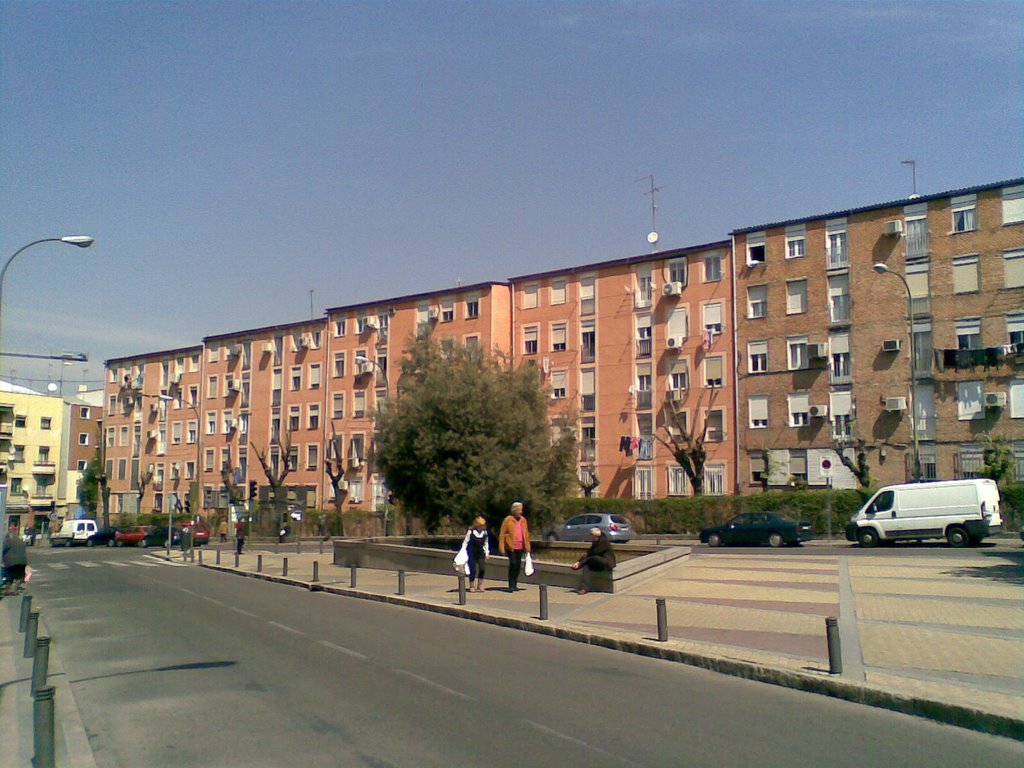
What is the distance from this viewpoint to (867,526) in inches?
1205

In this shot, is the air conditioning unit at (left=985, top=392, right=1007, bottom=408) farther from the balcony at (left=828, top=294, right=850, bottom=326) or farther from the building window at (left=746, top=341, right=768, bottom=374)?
the building window at (left=746, top=341, right=768, bottom=374)

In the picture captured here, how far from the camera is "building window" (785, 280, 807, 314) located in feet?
155

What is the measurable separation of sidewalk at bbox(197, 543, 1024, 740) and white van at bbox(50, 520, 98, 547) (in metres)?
40.2

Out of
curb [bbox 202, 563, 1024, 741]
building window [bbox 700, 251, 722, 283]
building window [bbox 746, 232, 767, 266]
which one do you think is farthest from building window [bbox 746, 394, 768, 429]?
curb [bbox 202, 563, 1024, 741]

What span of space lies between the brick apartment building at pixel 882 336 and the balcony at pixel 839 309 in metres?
0.05

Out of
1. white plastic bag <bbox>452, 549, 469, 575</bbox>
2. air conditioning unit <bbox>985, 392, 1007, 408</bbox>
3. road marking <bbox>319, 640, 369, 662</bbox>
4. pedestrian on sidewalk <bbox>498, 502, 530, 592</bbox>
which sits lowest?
road marking <bbox>319, 640, 369, 662</bbox>

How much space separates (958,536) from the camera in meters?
28.7

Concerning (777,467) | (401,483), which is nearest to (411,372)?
(401,483)

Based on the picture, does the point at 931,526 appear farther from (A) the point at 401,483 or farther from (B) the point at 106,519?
(B) the point at 106,519

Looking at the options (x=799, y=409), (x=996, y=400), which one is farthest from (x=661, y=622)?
(x=799, y=409)

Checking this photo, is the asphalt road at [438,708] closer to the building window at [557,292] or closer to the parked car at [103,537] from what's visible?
the building window at [557,292]

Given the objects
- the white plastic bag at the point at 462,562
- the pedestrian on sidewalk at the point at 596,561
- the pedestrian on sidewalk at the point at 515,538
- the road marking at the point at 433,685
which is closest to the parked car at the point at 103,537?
the white plastic bag at the point at 462,562

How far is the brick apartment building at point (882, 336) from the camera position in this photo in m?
41.6

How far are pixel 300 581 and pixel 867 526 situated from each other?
18488mm
